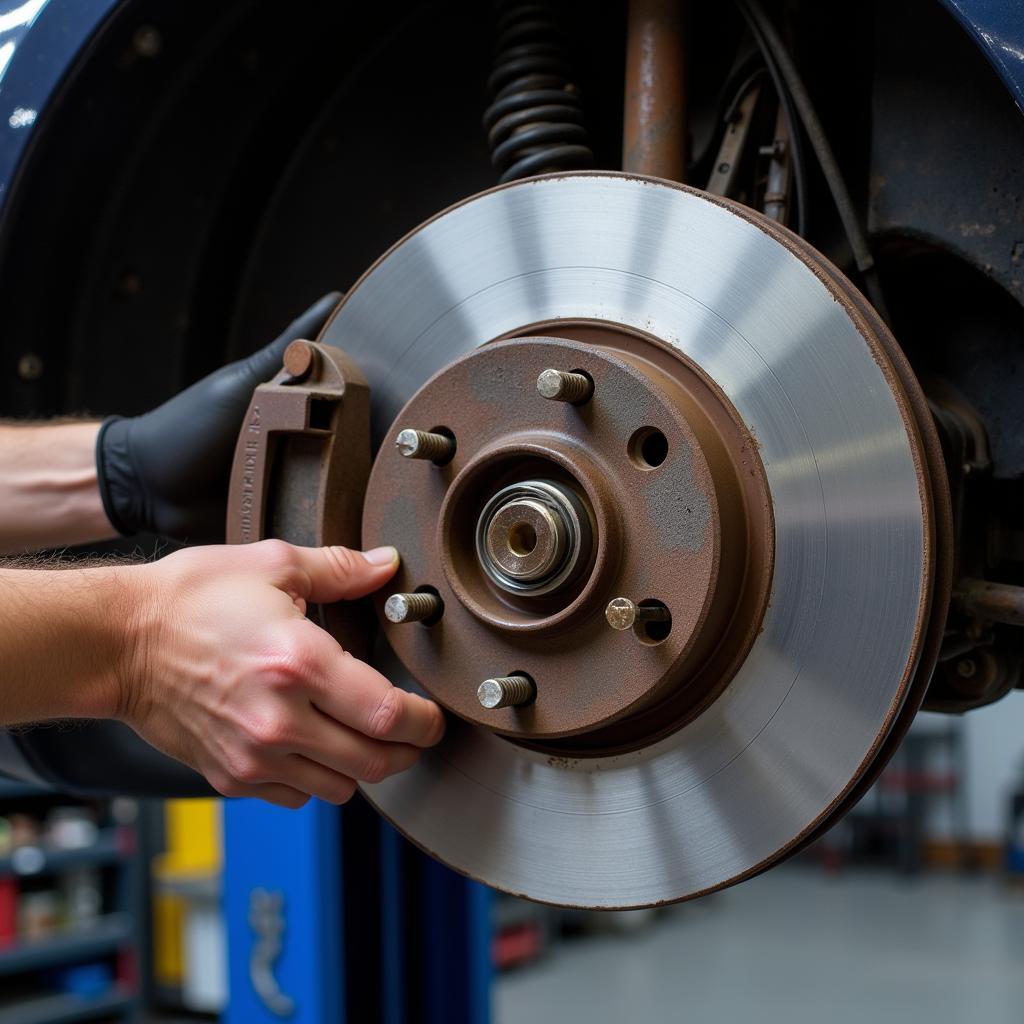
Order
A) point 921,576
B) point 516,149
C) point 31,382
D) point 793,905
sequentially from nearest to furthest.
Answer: point 921,576 → point 516,149 → point 31,382 → point 793,905

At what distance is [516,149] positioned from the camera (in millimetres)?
753

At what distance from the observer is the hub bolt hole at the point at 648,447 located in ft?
1.92

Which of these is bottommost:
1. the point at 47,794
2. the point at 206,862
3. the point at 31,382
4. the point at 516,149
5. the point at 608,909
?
the point at 206,862

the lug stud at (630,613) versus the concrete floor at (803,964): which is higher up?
the lug stud at (630,613)

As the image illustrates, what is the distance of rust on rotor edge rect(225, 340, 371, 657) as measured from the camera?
689mm

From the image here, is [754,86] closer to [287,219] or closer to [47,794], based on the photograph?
[287,219]

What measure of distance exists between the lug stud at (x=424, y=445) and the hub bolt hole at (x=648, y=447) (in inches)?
4.2

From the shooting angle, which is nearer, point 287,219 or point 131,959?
point 287,219

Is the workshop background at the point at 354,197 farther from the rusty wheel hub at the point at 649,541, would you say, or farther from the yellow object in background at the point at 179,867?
the yellow object in background at the point at 179,867

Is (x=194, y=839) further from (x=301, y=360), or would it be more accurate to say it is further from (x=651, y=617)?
(x=651, y=617)

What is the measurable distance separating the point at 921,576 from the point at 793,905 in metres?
5.39

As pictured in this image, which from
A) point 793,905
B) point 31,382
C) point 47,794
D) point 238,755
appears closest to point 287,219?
point 31,382

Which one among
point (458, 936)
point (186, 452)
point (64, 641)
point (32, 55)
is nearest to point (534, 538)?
point (64, 641)

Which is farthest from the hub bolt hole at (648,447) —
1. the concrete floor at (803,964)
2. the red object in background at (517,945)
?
the red object in background at (517,945)
